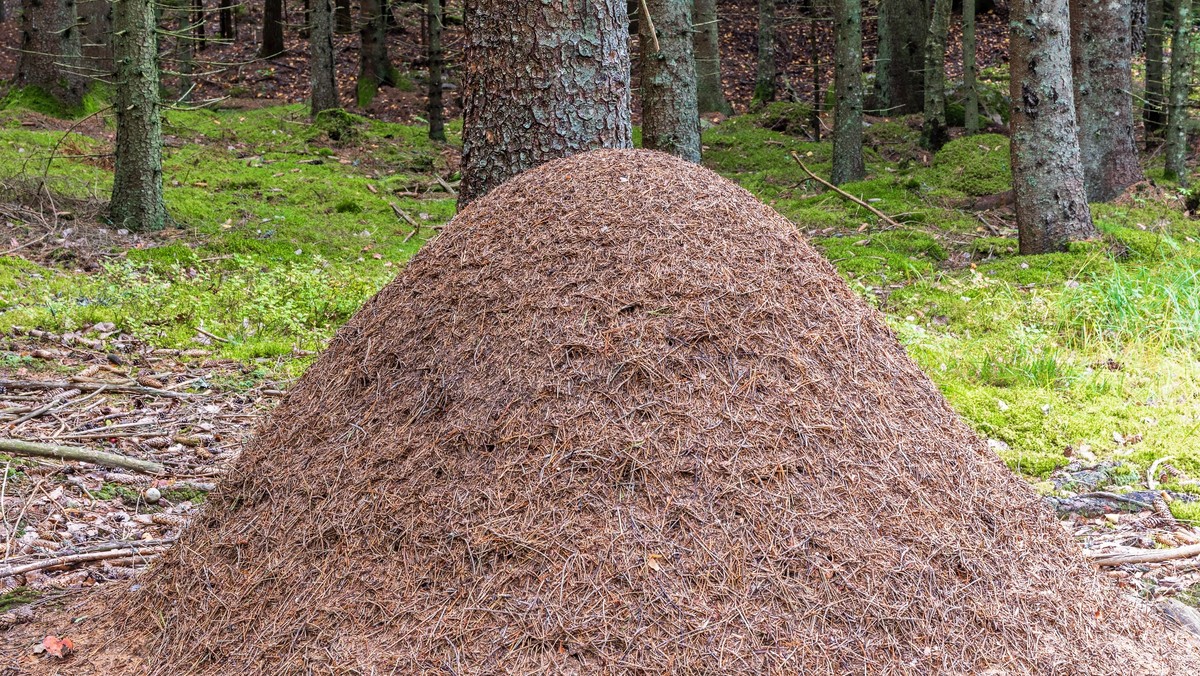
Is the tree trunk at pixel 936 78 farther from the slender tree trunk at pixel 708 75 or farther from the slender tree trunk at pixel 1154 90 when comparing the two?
the slender tree trunk at pixel 708 75

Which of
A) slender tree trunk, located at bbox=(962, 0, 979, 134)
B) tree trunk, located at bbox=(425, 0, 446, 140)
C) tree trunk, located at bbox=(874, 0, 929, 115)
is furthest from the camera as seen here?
tree trunk, located at bbox=(874, 0, 929, 115)

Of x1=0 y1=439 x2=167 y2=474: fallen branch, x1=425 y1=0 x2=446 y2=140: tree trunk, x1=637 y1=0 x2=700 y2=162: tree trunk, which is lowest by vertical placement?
x1=0 y1=439 x2=167 y2=474: fallen branch

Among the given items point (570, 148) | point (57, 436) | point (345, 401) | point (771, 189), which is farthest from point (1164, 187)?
point (57, 436)

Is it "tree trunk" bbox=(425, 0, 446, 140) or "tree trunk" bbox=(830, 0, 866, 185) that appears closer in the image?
"tree trunk" bbox=(830, 0, 866, 185)

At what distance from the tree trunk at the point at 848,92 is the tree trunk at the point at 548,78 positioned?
25.5 feet

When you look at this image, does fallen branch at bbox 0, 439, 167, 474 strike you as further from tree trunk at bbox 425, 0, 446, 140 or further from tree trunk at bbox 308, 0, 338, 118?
tree trunk at bbox 308, 0, 338, 118

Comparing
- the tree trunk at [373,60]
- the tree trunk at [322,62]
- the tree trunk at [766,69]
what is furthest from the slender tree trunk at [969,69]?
the tree trunk at [373,60]

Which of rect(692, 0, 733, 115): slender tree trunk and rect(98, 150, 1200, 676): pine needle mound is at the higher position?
rect(692, 0, 733, 115): slender tree trunk

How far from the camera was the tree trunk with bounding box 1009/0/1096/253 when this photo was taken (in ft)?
23.9

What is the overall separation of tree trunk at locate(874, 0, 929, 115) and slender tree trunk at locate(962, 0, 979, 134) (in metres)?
2.25

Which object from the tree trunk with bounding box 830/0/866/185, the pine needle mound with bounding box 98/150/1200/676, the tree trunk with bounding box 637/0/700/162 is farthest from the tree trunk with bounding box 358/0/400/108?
the pine needle mound with bounding box 98/150/1200/676

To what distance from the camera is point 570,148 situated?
4.16m

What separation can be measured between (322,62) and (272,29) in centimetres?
698

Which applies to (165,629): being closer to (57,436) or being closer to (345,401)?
(345,401)
